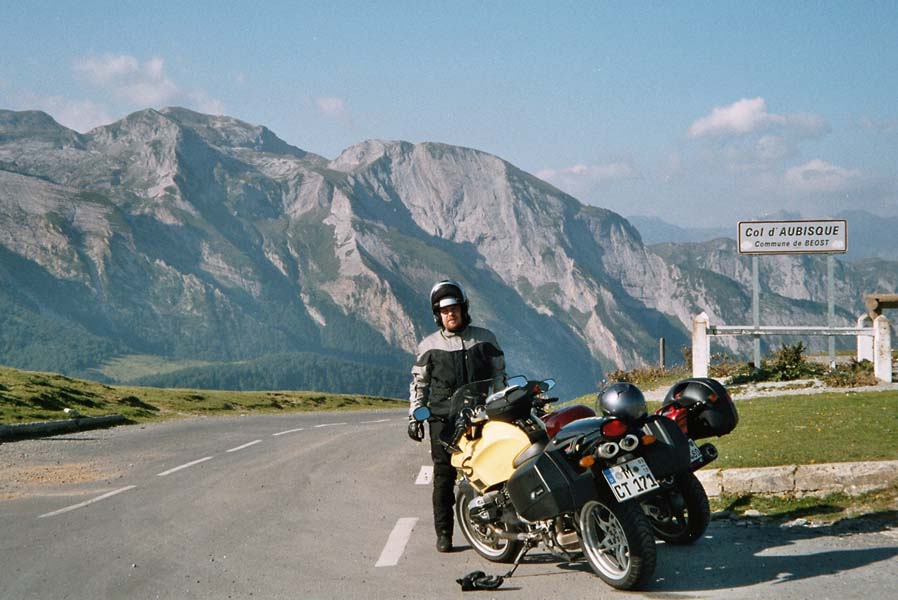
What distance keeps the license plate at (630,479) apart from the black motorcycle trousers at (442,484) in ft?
6.50

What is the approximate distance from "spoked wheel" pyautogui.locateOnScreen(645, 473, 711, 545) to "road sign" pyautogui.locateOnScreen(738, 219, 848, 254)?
18479 mm

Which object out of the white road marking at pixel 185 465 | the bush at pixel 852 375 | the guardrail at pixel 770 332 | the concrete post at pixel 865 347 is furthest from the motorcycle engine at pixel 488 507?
the concrete post at pixel 865 347

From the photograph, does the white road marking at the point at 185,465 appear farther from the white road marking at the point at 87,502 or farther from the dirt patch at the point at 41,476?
the white road marking at the point at 87,502

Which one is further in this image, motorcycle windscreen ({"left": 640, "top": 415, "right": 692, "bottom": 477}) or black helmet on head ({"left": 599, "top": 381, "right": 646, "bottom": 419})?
black helmet on head ({"left": 599, "top": 381, "right": 646, "bottom": 419})

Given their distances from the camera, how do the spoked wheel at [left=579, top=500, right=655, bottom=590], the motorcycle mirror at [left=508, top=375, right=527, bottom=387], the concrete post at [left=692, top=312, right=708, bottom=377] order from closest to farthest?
the spoked wheel at [left=579, top=500, right=655, bottom=590] < the motorcycle mirror at [left=508, top=375, right=527, bottom=387] < the concrete post at [left=692, top=312, right=708, bottom=377]

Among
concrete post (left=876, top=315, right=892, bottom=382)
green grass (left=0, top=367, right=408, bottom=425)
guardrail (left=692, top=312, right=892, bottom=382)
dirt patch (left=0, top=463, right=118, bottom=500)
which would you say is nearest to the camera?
dirt patch (left=0, top=463, right=118, bottom=500)

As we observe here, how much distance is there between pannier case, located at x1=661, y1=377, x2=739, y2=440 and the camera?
25.1 ft

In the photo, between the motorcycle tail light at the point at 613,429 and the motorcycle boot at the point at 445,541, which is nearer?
the motorcycle tail light at the point at 613,429

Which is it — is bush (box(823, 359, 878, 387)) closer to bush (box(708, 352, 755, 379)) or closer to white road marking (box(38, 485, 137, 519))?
bush (box(708, 352, 755, 379))

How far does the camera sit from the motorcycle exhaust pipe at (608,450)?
20.4ft

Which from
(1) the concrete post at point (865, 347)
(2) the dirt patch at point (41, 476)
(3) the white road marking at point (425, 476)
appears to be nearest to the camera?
(2) the dirt patch at point (41, 476)

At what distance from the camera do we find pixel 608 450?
20.5ft

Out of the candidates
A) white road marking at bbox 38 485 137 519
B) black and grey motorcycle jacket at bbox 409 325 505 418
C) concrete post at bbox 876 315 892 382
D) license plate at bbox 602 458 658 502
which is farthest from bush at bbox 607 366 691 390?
license plate at bbox 602 458 658 502

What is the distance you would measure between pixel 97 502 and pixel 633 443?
25.4ft
